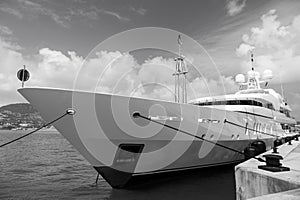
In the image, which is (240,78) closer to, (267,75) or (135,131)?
(267,75)

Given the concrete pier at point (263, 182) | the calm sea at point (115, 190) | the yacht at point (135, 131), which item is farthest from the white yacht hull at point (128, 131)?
the concrete pier at point (263, 182)

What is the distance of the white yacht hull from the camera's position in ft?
22.2

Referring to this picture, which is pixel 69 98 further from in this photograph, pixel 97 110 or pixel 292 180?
pixel 292 180

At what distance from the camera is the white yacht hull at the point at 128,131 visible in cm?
678

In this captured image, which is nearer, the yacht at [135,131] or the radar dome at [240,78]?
the yacht at [135,131]

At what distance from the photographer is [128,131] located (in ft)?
25.1

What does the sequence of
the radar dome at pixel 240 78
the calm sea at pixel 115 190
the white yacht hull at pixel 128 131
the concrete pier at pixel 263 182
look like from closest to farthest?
the concrete pier at pixel 263 182
the white yacht hull at pixel 128 131
the calm sea at pixel 115 190
the radar dome at pixel 240 78

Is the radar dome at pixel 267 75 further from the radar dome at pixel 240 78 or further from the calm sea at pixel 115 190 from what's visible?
the calm sea at pixel 115 190

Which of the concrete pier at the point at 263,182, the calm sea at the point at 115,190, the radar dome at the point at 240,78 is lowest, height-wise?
the calm sea at the point at 115,190

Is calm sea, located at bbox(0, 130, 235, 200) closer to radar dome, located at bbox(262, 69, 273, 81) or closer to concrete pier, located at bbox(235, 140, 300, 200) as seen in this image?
concrete pier, located at bbox(235, 140, 300, 200)

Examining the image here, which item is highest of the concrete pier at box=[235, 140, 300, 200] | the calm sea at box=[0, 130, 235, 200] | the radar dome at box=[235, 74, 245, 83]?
the radar dome at box=[235, 74, 245, 83]

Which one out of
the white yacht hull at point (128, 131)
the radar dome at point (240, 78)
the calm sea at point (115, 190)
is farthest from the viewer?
the radar dome at point (240, 78)

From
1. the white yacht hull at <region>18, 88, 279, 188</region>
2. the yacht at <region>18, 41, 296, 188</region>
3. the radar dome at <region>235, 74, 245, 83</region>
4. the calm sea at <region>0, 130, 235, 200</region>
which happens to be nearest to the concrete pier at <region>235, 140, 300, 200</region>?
the yacht at <region>18, 41, 296, 188</region>

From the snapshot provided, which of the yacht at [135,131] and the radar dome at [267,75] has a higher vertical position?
the radar dome at [267,75]
